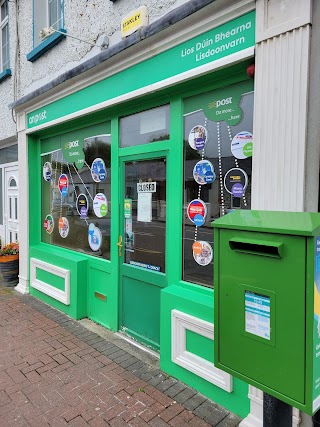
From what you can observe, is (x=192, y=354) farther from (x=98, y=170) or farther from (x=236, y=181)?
(x=98, y=170)

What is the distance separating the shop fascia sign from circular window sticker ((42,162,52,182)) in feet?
4.28

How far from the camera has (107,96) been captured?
371 centimetres

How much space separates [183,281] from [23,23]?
205 inches

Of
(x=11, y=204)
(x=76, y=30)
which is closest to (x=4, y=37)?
(x=76, y=30)

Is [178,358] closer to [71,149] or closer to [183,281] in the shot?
[183,281]

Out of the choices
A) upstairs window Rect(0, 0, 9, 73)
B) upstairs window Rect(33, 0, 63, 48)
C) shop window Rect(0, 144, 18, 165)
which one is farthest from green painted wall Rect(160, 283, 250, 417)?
upstairs window Rect(0, 0, 9, 73)

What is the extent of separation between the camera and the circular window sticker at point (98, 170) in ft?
13.4

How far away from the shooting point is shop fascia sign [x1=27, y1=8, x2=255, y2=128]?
245cm

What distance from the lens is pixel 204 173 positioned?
9.62ft

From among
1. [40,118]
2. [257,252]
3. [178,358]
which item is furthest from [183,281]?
[40,118]

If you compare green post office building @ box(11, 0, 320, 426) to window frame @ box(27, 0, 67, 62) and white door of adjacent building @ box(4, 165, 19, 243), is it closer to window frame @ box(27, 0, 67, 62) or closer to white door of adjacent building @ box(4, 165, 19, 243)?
window frame @ box(27, 0, 67, 62)

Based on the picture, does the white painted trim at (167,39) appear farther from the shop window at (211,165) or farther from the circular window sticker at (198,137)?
the circular window sticker at (198,137)

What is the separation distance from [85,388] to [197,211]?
185 centimetres

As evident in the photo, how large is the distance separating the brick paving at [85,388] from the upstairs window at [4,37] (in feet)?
17.4
